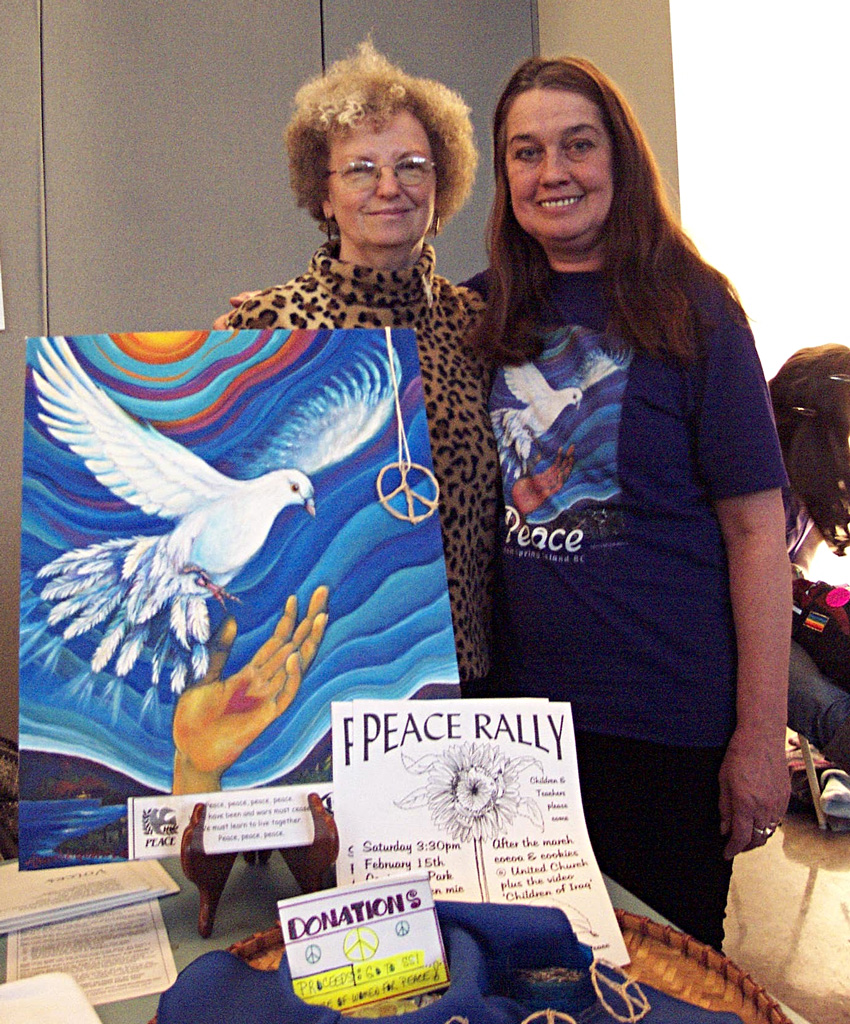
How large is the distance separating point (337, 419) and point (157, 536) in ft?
0.81

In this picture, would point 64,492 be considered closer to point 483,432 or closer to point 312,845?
point 312,845

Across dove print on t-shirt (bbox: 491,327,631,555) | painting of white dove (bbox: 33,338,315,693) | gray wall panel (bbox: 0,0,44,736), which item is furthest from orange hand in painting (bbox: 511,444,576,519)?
gray wall panel (bbox: 0,0,44,736)

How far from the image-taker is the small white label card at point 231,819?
40.1 inches

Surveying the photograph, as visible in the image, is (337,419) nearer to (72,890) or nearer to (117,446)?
(117,446)

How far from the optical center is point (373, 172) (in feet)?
4.65

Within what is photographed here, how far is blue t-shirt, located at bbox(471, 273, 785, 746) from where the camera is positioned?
53.2 inches

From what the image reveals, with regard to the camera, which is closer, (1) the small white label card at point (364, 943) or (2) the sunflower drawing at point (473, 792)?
(1) the small white label card at point (364, 943)

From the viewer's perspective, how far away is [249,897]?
3.66ft

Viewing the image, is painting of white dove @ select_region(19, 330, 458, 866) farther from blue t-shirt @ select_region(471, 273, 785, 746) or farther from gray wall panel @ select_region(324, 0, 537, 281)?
gray wall panel @ select_region(324, 0, 537, 281)

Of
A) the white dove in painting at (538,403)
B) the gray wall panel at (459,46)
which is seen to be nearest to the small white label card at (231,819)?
the white dove in painting at (538,403)

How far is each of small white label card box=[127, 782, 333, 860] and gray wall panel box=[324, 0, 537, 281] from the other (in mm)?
2780

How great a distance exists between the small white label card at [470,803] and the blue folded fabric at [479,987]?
0.10 meters

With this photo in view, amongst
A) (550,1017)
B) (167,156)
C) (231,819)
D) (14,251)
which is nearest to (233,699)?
(231,819)

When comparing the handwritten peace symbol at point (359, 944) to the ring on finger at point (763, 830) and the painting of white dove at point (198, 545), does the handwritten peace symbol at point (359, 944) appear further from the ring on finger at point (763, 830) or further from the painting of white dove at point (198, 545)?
the ring on finger at point (763, 830)
